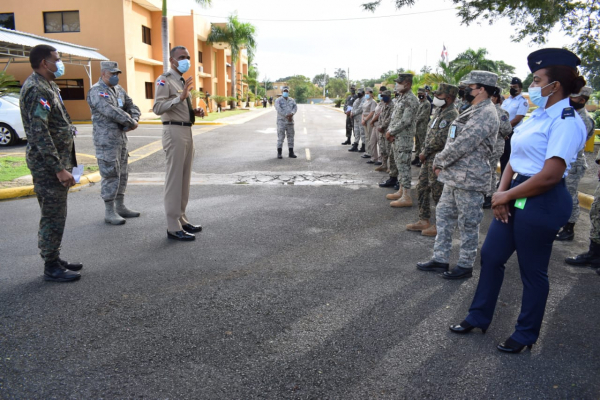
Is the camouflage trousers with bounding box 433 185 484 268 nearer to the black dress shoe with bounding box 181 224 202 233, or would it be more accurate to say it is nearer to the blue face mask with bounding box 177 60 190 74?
the black dress shoe with bounding box 181 224 202 233

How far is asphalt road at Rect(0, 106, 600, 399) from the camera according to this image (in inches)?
109

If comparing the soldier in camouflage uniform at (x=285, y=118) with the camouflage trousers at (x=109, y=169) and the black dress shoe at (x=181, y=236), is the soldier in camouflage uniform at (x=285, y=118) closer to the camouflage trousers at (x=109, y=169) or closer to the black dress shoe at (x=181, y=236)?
the camouflage trousers at (x=109, y=169)

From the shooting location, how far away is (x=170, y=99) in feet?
17.6

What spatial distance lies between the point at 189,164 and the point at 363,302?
2980 mm

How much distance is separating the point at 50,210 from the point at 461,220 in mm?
3873

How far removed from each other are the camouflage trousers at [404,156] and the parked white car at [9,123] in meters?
11.5

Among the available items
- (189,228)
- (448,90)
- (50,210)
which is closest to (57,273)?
(50,210)

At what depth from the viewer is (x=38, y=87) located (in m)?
3.99

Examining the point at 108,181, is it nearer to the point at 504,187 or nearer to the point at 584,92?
the point at 504,187

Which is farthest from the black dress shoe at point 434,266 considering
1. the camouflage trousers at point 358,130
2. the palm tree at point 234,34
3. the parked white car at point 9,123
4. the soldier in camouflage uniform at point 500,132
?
the palm tree at point 234,34

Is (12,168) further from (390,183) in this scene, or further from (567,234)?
(567,234)

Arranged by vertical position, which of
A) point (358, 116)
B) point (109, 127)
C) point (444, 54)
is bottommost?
point (109, 127)

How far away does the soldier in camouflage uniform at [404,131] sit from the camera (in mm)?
7133

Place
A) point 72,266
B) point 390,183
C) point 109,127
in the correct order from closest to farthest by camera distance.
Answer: point 72,266, point 109,127, point 390,183
